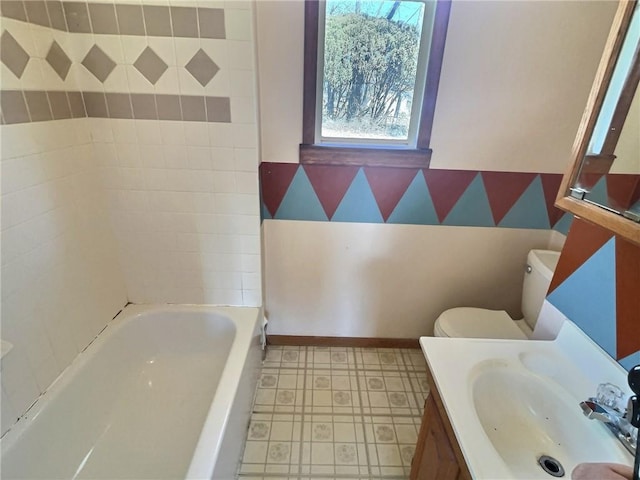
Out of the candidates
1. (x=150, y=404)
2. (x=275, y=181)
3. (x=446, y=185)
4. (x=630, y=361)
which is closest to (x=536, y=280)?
(x=446, y=185)

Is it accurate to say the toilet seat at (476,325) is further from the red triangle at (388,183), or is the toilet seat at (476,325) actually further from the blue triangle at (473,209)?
the red triangle at (388,183)

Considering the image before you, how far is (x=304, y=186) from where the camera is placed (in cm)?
183

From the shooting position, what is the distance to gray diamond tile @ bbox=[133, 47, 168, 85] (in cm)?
141

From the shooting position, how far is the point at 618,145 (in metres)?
0.96

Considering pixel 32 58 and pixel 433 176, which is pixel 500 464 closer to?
pixel 433 176

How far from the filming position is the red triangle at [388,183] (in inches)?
70.7

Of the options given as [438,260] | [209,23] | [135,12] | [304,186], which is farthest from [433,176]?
[135,12]

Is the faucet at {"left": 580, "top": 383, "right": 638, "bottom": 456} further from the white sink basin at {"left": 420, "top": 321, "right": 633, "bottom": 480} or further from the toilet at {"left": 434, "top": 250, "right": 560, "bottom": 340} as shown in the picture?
the toilet at {"left": 434, "top": 250, "right": 560, "bottom": 340}

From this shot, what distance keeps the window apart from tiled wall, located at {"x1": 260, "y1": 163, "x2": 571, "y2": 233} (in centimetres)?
9

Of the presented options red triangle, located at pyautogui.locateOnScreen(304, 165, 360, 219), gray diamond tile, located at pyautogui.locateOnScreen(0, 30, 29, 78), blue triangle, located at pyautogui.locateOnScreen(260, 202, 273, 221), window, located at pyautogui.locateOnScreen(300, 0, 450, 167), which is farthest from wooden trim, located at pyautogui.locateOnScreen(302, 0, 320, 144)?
gray diamond tile, located at pyautogui.locateOnScreen(0, 30, 29, 78)

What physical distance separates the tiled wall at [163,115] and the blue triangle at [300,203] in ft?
0.78

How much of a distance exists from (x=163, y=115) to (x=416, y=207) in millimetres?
1326

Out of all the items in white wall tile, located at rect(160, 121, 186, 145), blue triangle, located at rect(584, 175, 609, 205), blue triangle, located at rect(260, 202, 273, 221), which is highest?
white wall tile, located at rect(160, 121, 186, 145)

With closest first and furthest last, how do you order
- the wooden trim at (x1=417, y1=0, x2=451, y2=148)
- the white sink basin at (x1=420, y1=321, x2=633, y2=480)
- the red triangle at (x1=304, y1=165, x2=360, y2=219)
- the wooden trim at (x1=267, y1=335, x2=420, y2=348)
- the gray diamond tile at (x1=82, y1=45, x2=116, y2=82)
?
the white sink basin at (x1=420, y1=321, x2=633, y2=480), the gray diamond tile at (x1=82, y1=45, x2=116, y2=82), the wooden trim at (x1=417, y1=0, x2=451, y2=148), the red triangle at (x1=304, y1=165, x2=360, y2=219), the wooden trim at (x1=267, y1=335, x2=420, y2=348)
